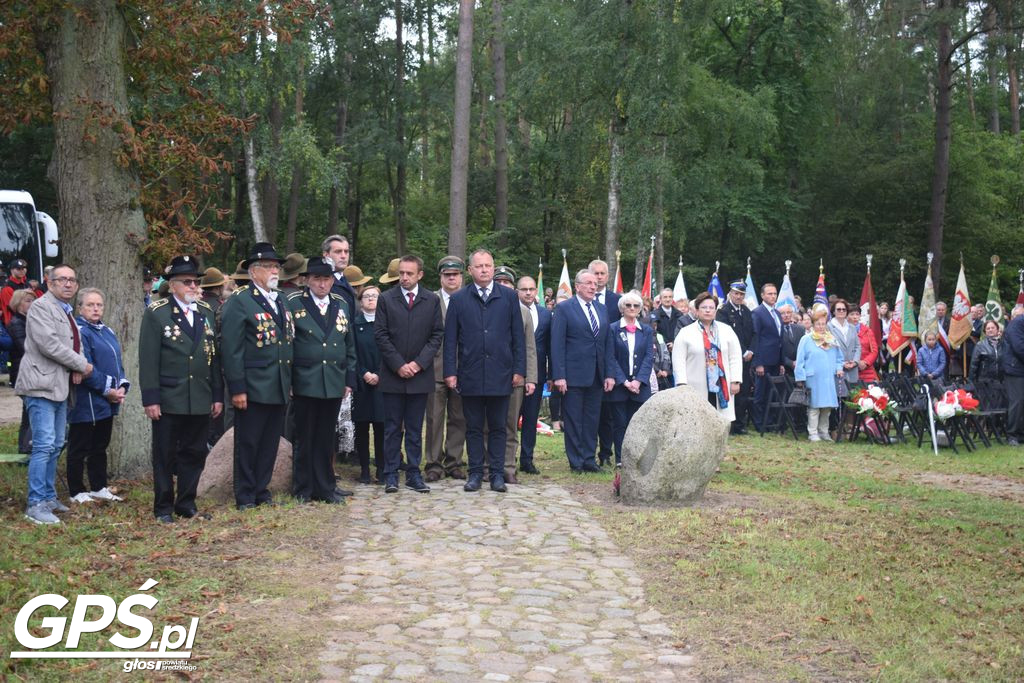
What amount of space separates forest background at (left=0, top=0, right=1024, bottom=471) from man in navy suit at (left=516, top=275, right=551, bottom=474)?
7.59 metres

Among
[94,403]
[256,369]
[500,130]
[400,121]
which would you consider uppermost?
[400,121]

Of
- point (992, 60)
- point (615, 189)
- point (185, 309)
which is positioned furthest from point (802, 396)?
point (992, 60)

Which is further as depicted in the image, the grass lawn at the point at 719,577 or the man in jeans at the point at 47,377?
the man in jeans at the point at 47,377

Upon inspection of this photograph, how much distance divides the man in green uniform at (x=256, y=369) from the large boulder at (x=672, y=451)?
3.14 metres

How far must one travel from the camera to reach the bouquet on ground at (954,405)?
14961 mm

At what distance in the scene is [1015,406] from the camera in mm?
15773

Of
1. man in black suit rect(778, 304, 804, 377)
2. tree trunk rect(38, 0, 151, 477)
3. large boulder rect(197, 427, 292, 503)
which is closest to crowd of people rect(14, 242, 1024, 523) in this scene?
large boulder rect(197, 427, 292, 503)

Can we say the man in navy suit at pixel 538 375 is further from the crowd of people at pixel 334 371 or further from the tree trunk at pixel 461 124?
the tree trunk at pixel 461 124

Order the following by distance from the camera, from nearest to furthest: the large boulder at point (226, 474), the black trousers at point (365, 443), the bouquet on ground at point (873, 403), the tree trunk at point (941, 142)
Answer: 1. the large boulder at point (226, 474)
2. the black trousers at point (365, 443)
3. the bouquet on ground at point (873, 403)
4. the tree trunk at point (941, 142)

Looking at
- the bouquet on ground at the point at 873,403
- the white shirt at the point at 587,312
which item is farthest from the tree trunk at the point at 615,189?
the white shirt at the point at 587,312

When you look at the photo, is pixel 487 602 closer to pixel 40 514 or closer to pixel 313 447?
pixel 313 447

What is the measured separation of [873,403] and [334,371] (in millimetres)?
9014

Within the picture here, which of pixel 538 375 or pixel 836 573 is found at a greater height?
pixel 538 375

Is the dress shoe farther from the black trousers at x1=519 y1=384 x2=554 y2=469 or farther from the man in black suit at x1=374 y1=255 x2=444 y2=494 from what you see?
the black trousers at x1=519 y1=384 x2=554 y2=469
